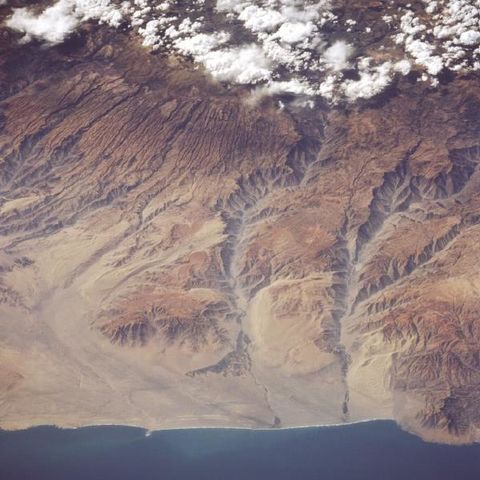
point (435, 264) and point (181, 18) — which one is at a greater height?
point (181, 18)

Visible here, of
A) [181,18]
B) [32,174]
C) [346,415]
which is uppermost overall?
[181,18]

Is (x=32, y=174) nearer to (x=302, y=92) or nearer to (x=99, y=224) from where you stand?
(x=99, y=224)

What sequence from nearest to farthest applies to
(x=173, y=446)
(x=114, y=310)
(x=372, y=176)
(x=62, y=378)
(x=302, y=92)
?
(x=173, y=446)
(x=62, y=378)
(x=114, y=310)
(x=372, y=176)
(x=302, y=92)

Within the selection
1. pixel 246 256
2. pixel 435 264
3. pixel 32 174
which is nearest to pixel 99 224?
pixel 32 174

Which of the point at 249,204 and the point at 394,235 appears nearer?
the point at 394,235

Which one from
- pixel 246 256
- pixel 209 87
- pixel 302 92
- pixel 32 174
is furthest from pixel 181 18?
pixel 246 256

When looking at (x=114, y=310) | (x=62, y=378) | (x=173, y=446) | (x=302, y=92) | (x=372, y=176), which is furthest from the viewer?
(x=302, y=92)

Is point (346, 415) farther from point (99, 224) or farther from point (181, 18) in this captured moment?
point (181, 18)
